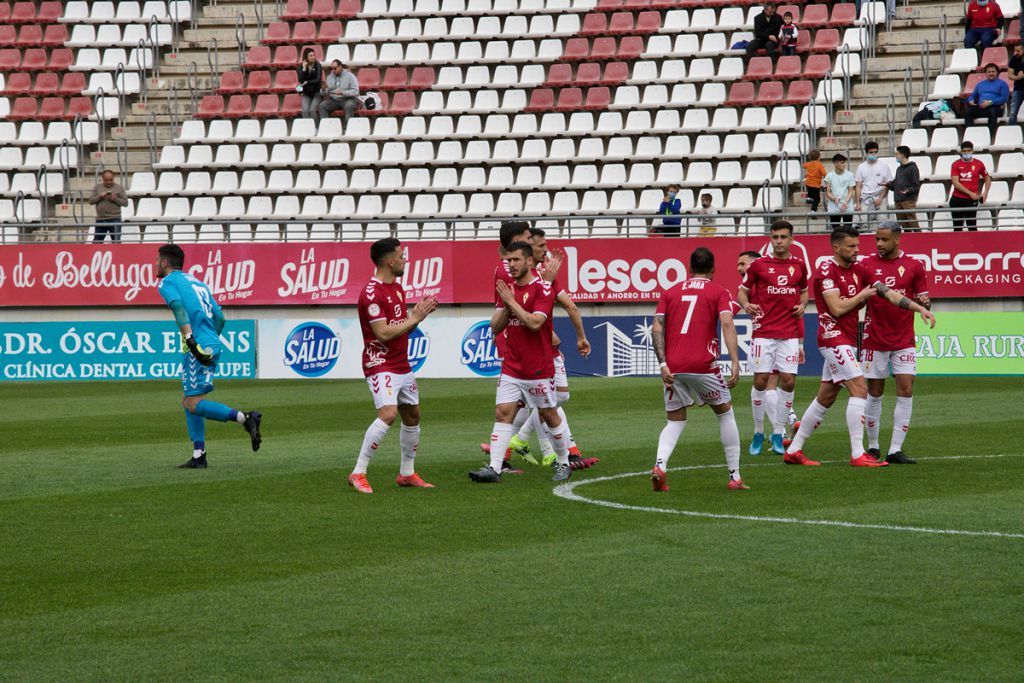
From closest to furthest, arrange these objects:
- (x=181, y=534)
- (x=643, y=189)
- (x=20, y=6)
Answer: (x=181, y=534) < (x=643, y=189) < (x=20, y=6)

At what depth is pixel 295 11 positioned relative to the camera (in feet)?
121

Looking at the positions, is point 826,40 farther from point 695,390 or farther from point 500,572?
point 500,572

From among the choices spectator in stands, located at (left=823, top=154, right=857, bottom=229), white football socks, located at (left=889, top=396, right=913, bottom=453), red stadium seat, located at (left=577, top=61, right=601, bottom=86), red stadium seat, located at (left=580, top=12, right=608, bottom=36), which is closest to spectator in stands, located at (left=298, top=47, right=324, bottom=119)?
red stadium seat, located at (left=577, top=61, right=601, bottom=86)

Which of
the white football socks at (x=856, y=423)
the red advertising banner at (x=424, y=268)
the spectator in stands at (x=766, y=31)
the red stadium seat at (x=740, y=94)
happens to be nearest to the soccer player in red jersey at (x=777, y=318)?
the white football socks at (x=856, y=423)

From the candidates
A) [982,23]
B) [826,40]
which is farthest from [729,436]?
[826,40]

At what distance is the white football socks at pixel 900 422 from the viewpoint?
42.0ft

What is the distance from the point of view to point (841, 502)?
33.9 feet

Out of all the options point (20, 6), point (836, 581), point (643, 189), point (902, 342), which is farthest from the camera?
point (20, 6)

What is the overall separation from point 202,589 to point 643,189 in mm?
23688

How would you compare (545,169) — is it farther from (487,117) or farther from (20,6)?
(20,6)

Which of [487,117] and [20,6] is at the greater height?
[20,6]

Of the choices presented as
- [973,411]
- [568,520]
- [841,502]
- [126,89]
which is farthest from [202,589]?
[126,89]

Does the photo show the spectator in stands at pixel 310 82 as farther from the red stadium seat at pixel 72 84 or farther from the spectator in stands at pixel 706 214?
the spectator in stands at pixel 706 214

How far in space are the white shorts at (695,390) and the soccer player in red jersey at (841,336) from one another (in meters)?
2.23
